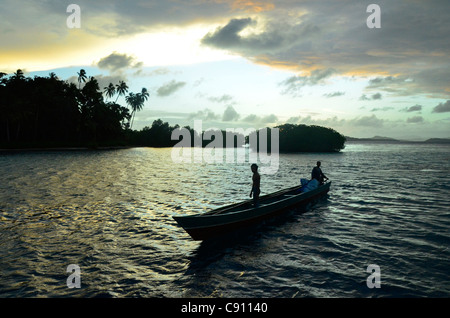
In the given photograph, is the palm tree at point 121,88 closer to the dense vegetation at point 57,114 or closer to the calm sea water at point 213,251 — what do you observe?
the dense vegetation at point 57,114

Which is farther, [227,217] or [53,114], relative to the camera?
[53,114]

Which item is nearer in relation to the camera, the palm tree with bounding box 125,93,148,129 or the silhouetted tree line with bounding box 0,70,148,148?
the silhouetted tree line with bounding box 0,70,148,148

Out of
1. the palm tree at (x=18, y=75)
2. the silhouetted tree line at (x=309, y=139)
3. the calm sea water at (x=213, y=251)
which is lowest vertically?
the calm sea water at (x=213, y=251)

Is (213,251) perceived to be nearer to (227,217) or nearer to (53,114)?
(227,217)

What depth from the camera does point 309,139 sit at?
15300 cm

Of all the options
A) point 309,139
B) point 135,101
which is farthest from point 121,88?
point 309,139

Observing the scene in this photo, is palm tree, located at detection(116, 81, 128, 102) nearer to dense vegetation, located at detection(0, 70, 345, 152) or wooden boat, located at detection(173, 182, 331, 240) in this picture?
dense vegetation, located at detection(0, 70, 345, 152)

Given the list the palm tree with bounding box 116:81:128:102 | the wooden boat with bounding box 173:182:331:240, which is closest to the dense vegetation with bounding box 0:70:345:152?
the palm tree with bounding box 116:81:128:102

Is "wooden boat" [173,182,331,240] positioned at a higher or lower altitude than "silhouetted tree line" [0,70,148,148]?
lower

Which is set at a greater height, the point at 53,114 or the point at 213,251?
the point at 53,114

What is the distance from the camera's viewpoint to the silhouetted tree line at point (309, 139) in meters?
150

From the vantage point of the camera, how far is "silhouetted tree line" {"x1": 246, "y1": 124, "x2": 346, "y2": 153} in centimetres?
15000

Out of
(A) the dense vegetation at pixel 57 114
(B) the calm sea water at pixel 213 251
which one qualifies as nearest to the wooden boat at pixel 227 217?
(B) the calm sea water at pixel 213 251

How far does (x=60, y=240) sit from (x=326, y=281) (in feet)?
36.3
